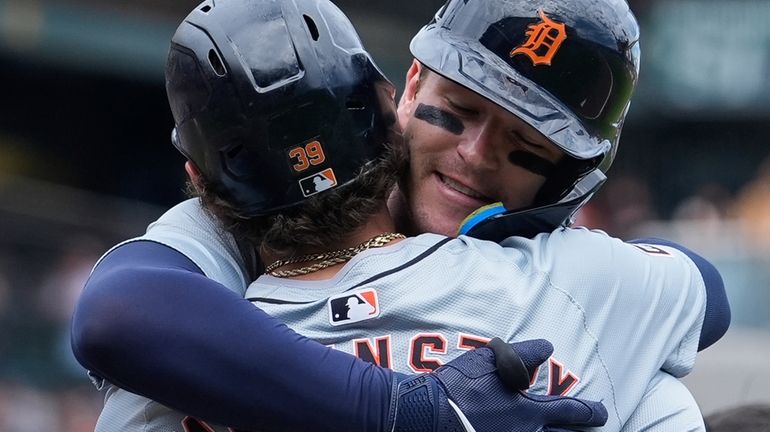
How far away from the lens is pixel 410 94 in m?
2.93

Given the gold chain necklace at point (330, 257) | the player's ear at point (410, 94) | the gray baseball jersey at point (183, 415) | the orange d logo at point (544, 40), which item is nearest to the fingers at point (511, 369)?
the gray baseball jersey at point (183, 415)

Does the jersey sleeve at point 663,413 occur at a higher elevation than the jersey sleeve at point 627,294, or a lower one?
lower

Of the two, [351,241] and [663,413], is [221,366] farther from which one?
[663,413]

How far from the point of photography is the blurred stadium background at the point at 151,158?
8102 mm

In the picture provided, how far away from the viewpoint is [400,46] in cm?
1502

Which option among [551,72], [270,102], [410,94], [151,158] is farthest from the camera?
[151,158]

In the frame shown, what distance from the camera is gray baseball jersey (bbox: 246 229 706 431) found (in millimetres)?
2256

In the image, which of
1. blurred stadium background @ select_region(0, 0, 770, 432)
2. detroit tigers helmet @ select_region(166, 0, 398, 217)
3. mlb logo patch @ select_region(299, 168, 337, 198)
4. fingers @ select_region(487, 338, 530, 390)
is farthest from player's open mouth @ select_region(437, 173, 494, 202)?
blurred stadium background @ select_region(0, 0, 770, 432)

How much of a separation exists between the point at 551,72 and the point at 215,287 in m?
0.84

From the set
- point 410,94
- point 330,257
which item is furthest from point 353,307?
point 410,94

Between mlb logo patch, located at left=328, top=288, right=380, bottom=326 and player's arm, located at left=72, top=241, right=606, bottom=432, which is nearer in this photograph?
player's arm, located at left=72, top=241, right=606, bottom=432

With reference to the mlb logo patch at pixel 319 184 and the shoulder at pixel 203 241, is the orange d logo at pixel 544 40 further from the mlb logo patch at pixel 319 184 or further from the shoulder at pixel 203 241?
the shoulder at pixel 203 241

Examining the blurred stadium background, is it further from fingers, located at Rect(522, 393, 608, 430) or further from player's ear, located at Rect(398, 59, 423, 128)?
fingers, located at Rect(522, 393, 608, 430)

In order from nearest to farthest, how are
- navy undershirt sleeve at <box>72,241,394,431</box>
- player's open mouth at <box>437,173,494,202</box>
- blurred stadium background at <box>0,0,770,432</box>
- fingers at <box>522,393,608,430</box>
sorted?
navy undershirt sleeve at <box>72,241,394,431</box> < fingers at <box>522,393,608,430</box> < player's open mouth at <box>437,173,494,202</box> < blurred stadium background at <box>0,0,770,432</box>
